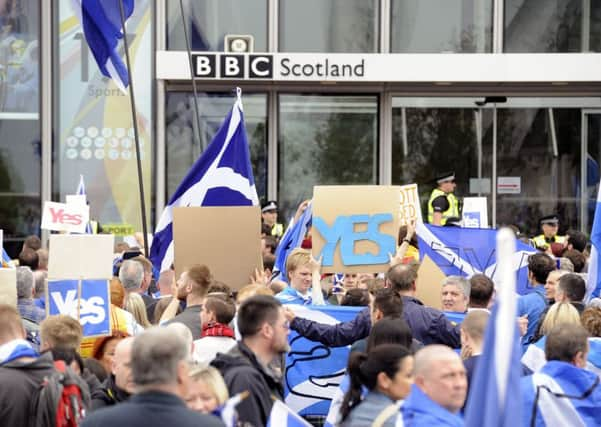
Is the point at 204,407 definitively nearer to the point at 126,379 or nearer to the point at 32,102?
the point at 126,379

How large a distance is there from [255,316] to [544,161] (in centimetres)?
1665

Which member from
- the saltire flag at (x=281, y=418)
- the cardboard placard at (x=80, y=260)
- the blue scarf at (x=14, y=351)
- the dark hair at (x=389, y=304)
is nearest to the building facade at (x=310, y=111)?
the cardboard placard at (x=80, y=260)

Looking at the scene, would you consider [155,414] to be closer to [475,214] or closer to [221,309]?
[221,309]

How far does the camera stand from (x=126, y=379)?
588cm

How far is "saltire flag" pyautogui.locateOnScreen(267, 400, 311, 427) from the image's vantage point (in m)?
5.53

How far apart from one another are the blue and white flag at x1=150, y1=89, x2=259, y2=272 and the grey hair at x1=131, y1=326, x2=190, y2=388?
289 inches

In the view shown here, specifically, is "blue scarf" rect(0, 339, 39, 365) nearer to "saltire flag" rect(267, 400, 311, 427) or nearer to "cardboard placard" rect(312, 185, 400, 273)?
"saltire flag" rect(267, 400, 311, 427)

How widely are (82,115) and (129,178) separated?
4.60 ft

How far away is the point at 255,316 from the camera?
5.75 meters

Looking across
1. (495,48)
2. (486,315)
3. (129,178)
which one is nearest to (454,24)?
(495,48)

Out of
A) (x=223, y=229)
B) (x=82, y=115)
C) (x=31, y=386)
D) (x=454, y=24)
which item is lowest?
(x=31, y=386)

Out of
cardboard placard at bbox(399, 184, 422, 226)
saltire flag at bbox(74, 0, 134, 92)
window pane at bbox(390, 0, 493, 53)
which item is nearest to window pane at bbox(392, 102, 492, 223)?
window pane at bbox(390, 0, 493, 53)

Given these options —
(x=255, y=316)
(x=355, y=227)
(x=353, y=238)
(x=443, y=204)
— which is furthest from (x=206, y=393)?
(x=443, y=204)

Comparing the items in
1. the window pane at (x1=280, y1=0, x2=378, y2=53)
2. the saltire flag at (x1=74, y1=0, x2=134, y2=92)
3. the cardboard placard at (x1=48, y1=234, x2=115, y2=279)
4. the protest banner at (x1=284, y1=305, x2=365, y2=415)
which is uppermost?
the window pane at (x1=280, y1=0, x2=378, y2=53)
